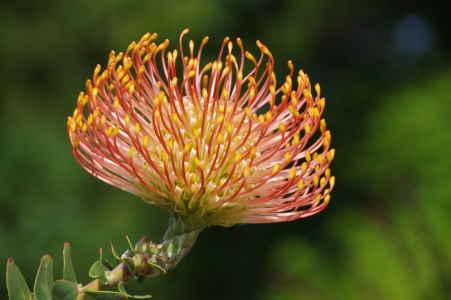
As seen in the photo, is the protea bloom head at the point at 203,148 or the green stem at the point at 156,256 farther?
the protea bloom head at the point at 203,148

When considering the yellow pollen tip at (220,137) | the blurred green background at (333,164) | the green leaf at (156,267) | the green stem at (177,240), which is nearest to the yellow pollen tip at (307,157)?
the yellow pollen tip at (220,137)

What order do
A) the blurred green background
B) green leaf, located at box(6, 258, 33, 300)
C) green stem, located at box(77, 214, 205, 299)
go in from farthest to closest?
the blurred green background < green stem, located at box(77, 214, 205, 299) < green leaf, located at box(6, 258, 33, 300)

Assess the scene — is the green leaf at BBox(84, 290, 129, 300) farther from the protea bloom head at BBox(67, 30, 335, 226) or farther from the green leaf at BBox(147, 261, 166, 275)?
the protea bloom head at BBox(67, 30, 335, 226)

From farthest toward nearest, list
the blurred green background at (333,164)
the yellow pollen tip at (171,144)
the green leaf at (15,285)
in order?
the blurred green background at (333,164), the yellow pollen tip at (171,144), the green leaf at (15,285)

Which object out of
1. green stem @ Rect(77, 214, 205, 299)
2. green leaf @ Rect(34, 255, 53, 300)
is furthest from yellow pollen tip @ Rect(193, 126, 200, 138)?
green leaf @ Rect(34, 255, 53, 300)

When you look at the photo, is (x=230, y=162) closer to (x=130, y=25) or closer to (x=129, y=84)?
(x=129, y=84)

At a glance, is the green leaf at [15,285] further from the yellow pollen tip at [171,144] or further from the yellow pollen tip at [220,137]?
the yellow pollen tip at [220,137]

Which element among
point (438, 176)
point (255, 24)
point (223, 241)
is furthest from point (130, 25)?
point (438, 176)
